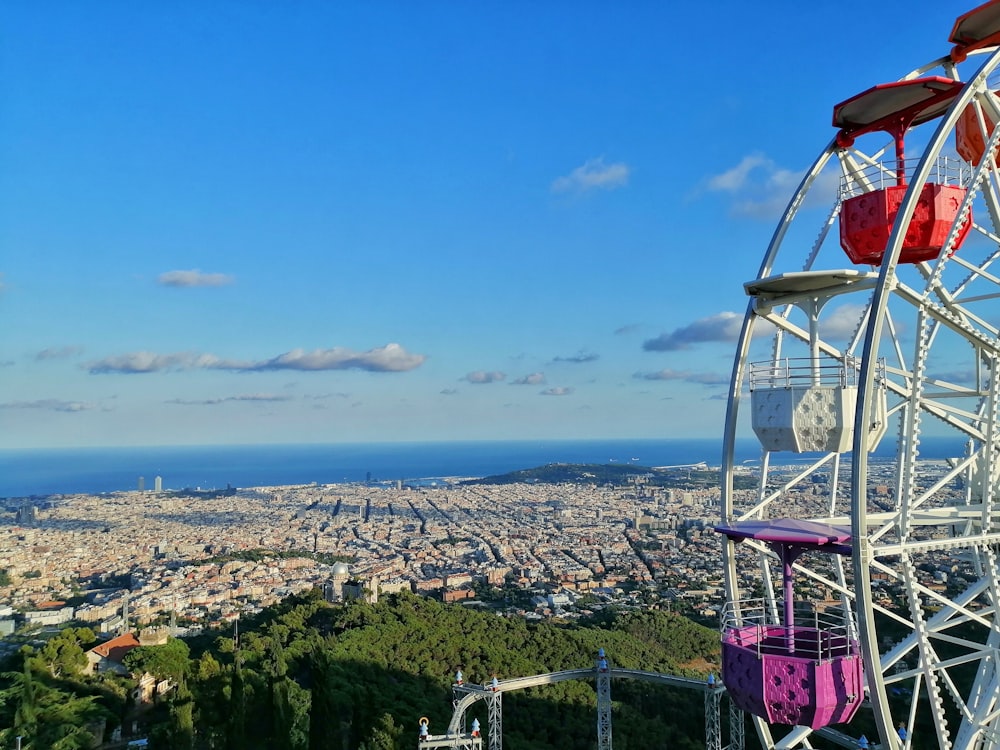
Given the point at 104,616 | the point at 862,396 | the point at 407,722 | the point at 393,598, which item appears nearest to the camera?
the point at 862,396

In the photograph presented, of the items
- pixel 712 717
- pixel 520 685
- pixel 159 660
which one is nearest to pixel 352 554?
pixel 159 660

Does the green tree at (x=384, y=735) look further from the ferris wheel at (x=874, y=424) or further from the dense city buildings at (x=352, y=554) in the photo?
the dense city buildings at (x=352, y=554)

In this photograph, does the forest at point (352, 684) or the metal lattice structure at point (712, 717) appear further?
the forest at point (352, 684)

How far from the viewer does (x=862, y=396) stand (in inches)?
215

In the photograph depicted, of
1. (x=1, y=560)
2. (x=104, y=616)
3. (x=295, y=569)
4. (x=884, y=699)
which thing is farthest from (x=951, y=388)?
(x=1, y=560)

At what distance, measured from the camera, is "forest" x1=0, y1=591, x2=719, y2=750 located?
1454 centimetres

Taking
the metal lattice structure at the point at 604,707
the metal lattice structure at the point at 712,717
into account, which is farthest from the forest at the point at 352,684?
the metal lattice structure at the point at 712,717

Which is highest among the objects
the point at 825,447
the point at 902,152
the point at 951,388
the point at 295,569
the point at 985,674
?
the point at 902,152

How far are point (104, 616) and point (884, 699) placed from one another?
31300 mm

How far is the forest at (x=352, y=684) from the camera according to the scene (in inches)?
572

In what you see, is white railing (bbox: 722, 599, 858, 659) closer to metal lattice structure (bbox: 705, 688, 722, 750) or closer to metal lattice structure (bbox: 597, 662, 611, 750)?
metal lattice structure (bbox: 705, 688, 722, 750)

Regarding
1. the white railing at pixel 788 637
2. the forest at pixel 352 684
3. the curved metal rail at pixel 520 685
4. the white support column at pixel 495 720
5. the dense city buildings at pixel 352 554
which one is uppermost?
the white railing at pixel 788 637

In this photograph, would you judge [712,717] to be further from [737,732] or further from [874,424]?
[874,424]

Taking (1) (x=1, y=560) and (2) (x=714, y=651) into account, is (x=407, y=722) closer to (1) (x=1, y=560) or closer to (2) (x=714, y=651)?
(2) (x=714, y=651)
